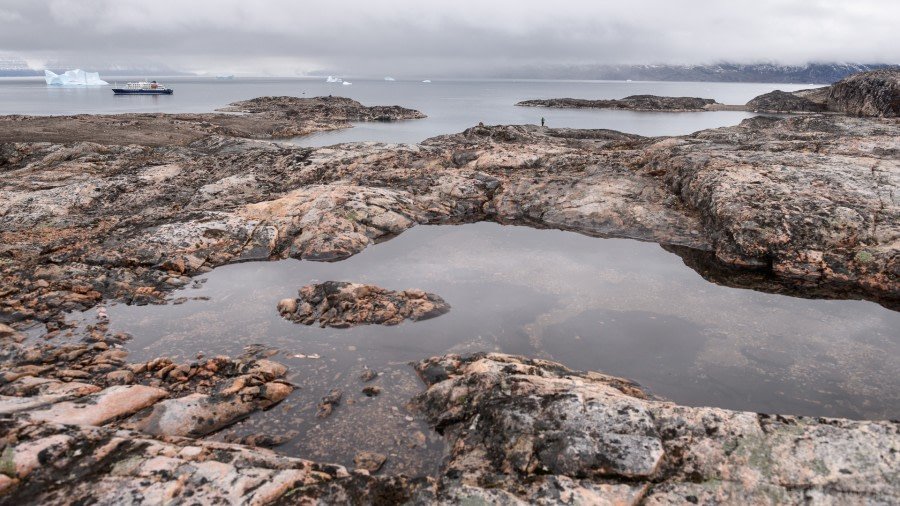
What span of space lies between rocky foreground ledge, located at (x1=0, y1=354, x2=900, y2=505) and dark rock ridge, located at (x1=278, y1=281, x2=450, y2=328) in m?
4.65

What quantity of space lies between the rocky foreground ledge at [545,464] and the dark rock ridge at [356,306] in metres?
4.65

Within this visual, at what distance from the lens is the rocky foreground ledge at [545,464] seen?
5.56 metres

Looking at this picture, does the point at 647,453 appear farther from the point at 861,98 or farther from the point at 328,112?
the point at 328,112

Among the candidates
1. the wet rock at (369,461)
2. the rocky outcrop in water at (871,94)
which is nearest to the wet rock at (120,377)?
the wet rock at (369,461)

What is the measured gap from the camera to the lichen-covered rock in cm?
561

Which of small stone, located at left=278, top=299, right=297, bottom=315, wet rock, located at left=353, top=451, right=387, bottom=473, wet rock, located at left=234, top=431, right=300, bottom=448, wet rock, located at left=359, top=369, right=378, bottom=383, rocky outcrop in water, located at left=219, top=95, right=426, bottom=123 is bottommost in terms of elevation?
wet rock, located at left=353, top=451, right=387, bottom=473

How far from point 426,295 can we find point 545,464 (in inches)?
263

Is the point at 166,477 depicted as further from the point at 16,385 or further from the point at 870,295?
the point at 870,295

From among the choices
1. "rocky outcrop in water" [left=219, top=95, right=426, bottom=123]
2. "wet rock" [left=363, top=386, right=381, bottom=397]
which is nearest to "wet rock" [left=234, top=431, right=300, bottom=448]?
"wet rock" [left=363, top=386, right=381, bottom=397]

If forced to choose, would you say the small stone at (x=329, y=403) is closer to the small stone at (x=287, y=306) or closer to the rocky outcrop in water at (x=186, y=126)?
Answer: the small stone at (x=287, y=306)

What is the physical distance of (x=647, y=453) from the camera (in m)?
6.20

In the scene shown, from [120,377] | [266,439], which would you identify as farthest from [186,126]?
[266,439]

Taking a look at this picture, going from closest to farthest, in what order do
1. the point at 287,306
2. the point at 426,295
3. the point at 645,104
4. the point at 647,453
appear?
1. the point at 647,453
2. the point at 287,306
3. the point at 426,295
4. the point at 645,104

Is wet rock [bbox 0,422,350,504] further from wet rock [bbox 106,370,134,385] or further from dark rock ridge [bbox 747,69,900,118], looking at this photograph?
dark rock ridge [bbox 747,69,900,118]
